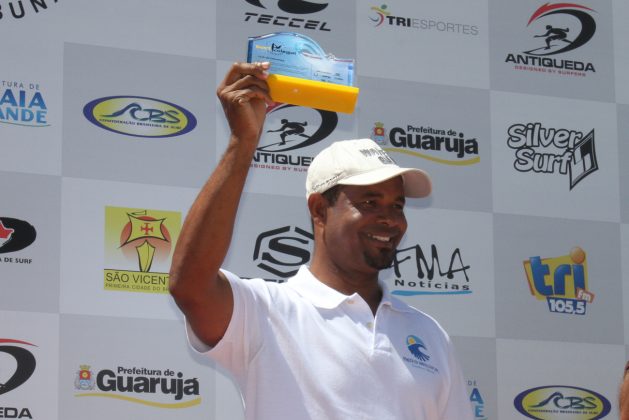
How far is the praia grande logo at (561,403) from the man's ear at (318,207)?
2150mm

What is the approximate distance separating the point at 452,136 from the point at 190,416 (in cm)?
153

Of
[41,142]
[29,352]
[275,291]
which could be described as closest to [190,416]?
[29,352]

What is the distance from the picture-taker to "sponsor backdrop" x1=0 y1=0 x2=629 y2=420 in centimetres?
397

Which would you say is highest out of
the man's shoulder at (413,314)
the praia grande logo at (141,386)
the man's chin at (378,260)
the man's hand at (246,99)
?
the man's hand at (246,99)

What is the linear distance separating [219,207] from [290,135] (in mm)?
2135

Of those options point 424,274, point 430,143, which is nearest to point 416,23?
point 430,143

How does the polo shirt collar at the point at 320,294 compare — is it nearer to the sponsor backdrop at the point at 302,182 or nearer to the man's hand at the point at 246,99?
the man's hand at the point at 246,99

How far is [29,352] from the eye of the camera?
3869mm

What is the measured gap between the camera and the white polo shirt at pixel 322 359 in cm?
241

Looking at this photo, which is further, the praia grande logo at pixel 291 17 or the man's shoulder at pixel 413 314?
the praia grande logo at pixel 291 17

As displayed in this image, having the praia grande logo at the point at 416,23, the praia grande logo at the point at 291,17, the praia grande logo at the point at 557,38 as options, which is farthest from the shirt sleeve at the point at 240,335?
the praia grande logo at the point at 557,38

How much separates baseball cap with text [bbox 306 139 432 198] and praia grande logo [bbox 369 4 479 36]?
6.40 ft

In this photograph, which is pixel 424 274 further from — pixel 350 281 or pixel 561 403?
pixel 350 281

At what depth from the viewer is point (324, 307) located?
2561mm
